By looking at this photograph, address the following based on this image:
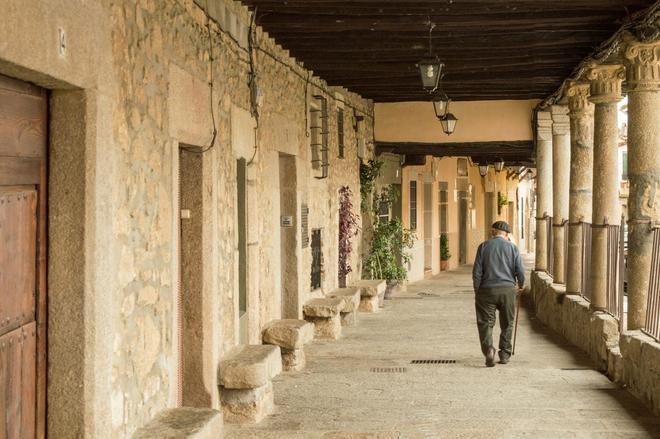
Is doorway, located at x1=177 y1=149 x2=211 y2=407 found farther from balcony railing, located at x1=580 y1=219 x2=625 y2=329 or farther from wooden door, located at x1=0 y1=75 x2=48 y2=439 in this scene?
balcony railing, located at x1=580 y1=219 x2=625 y2=329

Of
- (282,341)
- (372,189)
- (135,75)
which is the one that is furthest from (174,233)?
(372,189)

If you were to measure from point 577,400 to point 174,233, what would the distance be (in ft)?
11.5

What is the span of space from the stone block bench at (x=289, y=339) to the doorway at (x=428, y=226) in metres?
12.2

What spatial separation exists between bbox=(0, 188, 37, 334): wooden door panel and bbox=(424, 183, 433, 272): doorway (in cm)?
1674

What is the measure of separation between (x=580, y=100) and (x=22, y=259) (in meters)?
8.43

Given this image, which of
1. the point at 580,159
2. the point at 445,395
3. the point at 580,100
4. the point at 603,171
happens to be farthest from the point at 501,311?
the point at 580,100

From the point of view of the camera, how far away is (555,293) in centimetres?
1084

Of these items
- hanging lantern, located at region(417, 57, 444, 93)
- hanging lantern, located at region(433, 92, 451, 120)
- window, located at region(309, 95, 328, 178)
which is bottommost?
window, located at region(309, 95, 328, 178)

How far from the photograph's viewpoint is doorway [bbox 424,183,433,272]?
20031 mm

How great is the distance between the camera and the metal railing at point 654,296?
6465mm

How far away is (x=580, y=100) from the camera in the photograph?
34.7ft

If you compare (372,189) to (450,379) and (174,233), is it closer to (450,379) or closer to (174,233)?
(450,379)

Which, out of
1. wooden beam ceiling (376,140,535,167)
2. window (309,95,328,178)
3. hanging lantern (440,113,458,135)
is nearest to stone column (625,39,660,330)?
window (309,95,328,178)

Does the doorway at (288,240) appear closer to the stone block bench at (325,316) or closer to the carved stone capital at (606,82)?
the stone block bench at (325,316)
